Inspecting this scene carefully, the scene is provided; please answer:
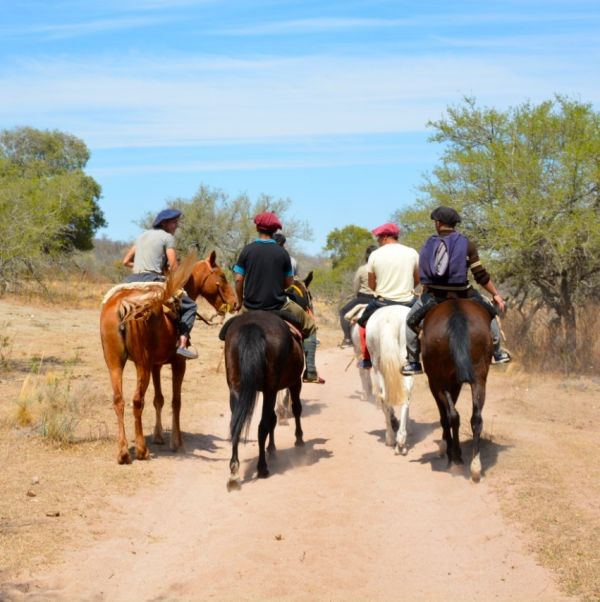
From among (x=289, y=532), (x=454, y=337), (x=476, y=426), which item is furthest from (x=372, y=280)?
(x=289, y=532)

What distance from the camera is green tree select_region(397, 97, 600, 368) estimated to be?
1667 cm

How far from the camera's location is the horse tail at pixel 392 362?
34.8 feet

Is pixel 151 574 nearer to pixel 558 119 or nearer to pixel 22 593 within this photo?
pixel 22 593

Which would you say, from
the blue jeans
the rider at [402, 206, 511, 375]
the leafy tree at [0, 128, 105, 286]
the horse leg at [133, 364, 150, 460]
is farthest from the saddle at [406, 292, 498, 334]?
the leafy tree at [0, 128, 105, 286]

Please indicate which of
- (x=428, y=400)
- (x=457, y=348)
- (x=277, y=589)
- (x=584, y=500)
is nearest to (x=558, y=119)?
(x=428, y=400)

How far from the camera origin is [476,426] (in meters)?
9.09

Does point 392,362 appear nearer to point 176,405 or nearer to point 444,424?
point 444,424

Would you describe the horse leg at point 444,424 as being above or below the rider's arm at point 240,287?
below

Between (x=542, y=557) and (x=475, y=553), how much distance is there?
0.47 meters

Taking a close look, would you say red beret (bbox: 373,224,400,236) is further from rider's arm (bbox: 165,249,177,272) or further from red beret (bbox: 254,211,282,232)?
rider's arm (bbox: 165,249,177,272)

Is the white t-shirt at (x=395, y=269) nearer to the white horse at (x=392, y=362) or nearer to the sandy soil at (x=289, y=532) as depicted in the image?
the white horse at (x=392, y=362)

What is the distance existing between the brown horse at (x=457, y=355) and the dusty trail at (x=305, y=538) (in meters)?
0.47

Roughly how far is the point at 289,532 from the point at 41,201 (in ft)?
69.9

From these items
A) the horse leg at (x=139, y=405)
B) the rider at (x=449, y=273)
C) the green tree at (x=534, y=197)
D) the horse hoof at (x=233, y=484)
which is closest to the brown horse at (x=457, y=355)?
the rider at (x=449, y=273)
